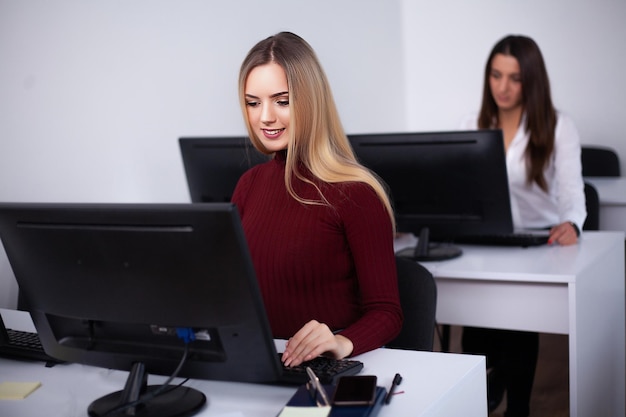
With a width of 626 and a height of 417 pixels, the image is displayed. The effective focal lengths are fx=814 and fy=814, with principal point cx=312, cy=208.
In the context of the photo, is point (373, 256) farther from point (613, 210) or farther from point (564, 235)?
point (613, 210)

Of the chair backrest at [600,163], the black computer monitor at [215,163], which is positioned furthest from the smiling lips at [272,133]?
the chair backrest at [600,163]

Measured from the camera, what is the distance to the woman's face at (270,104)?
66.4 inches

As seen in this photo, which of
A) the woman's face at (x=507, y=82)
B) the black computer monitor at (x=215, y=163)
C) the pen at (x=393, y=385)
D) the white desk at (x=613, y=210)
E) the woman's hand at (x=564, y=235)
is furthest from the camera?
the white desk at (x=613, y=210)

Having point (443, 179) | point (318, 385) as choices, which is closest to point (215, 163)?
point (443, 179)

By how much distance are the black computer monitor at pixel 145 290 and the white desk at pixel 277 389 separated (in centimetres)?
7

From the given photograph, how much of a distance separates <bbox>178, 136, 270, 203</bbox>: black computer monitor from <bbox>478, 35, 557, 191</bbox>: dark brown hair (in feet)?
3.89

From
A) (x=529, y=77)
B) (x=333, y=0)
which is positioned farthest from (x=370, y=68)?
(x=529, y=77)

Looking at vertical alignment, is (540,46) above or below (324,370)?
above

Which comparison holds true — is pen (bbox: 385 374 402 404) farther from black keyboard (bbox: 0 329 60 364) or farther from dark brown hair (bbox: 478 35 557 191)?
dark brown hair (bbox: 478 35 557 191)

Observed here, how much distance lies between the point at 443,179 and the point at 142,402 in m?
1.41

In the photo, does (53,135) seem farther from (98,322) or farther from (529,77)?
(529,77)

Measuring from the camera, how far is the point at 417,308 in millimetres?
1885

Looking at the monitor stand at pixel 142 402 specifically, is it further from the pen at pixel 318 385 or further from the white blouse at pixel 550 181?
the white blouse at pixel 550 181

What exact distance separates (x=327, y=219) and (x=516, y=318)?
3.20 ft
